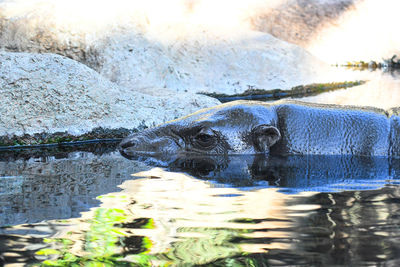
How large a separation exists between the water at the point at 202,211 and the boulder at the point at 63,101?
106 cm

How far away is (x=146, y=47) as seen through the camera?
899 centimetres

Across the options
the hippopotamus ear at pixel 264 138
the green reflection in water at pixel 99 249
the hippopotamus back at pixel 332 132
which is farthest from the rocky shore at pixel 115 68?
the green reflection in water at pixel 99 249

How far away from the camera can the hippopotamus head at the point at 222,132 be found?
4625 millimetres

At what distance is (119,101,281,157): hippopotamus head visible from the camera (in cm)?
462

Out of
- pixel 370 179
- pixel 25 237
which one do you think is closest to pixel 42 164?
pixel 25 237

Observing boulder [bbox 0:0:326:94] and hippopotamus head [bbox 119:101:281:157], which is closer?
hippopotamus head [bbox 119:101:281:157]

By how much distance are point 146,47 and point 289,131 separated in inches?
188

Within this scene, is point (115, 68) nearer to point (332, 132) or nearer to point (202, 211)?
point (332, 132)

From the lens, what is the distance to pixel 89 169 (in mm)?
4230

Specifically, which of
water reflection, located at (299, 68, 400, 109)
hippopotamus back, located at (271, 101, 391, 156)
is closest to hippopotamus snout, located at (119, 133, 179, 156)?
hippopotamus back, located at (271, 101, 391, 156)

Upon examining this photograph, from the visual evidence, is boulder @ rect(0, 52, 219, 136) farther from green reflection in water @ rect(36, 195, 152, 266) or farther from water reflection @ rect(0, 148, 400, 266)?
green reflection in water @ rect(36, 195, 152, 266)

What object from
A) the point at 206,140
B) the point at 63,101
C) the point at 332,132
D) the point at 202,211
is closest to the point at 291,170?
the point at 332,132

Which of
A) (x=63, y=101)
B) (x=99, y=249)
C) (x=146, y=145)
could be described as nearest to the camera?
(x=99, y=249)

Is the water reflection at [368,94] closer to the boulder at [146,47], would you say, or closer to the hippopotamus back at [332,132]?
the boulder at [146,47]
